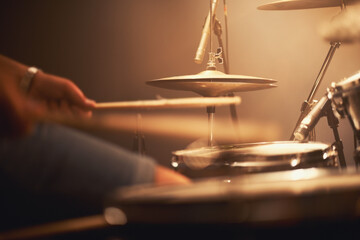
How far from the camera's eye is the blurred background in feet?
7.91

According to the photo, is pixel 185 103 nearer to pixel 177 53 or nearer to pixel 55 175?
pixel 55 175

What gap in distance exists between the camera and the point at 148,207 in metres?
0.50

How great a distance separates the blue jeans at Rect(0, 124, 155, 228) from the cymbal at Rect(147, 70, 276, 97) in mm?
1010

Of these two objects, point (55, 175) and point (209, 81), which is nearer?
point (55, 175)

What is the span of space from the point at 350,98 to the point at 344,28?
4.15 feet

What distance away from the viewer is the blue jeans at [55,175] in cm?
66

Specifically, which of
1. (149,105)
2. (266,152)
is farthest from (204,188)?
(266,152)

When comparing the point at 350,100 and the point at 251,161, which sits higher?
the point at 350,100

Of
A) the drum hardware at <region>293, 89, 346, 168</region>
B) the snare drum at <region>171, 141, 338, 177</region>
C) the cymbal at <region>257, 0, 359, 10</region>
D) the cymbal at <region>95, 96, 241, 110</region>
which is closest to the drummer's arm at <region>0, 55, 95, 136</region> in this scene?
the cymbal at <region>95, 96, 241, 110</region>

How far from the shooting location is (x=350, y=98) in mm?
1297

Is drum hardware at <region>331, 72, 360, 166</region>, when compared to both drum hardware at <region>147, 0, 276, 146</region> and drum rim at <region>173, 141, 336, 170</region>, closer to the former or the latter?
drum rim at <region>173, 141, 336, 170</region>

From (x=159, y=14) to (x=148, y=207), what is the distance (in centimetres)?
218

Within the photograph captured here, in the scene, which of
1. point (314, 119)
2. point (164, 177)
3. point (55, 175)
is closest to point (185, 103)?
point (164, 177)

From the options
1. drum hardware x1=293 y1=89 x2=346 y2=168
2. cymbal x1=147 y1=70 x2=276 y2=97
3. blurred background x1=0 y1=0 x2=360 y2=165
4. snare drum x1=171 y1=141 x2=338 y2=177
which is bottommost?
snare drum x1=171 y1=141 x2=338 y2=177
